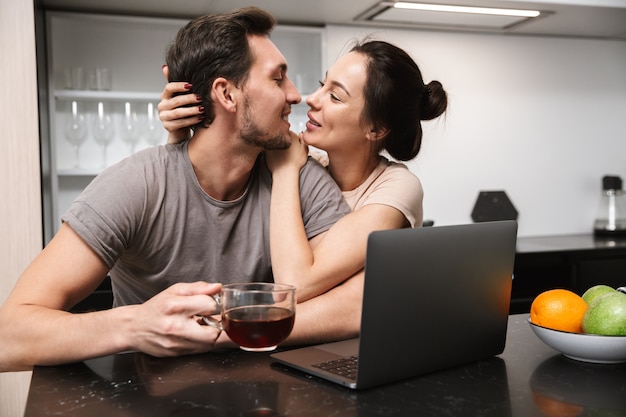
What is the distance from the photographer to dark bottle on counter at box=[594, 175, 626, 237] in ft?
11.9

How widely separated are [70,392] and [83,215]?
1.57 ft

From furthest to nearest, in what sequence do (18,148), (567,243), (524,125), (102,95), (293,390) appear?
(524,125) < (567,243) < (102,95) < (18,148) < (293,390)

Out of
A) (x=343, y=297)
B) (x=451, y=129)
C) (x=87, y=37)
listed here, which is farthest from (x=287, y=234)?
(x=451, y=129)

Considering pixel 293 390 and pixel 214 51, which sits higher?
pixel 214 51

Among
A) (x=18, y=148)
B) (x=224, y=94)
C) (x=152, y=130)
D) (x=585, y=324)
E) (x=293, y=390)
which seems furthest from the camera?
(x=152, y=130)

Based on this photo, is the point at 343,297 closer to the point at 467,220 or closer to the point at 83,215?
the point at 83,215

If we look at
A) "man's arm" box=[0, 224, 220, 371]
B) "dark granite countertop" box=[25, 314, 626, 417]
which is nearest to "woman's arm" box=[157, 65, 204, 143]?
"man's arm" box=[0, 224, 220, 371]

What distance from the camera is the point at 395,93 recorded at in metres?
1.81

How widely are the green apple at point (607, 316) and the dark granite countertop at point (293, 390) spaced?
0.07 m

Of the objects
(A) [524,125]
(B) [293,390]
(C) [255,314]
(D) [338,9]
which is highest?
(D) [338,9]

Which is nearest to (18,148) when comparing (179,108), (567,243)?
(179,108)

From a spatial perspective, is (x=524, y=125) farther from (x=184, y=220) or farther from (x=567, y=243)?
(x=184, y=220)

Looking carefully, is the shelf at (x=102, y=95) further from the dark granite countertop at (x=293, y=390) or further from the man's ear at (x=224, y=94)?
Answer: the dark granite countertop at (x=293, y=390)

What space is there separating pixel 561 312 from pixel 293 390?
1.61 feet
